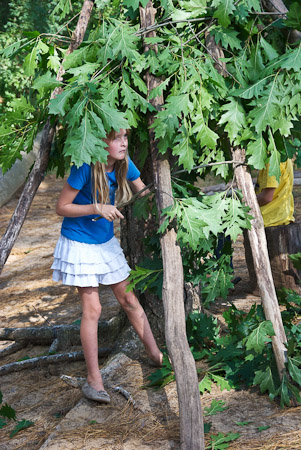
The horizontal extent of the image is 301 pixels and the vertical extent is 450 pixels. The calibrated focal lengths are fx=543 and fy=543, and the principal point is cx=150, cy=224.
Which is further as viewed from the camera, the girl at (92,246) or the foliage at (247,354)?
the girl at (92,246)

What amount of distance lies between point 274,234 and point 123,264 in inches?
69.3

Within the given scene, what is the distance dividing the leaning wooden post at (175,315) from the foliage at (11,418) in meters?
1.08

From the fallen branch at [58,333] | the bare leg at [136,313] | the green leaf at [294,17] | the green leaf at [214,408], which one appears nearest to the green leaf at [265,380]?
the green leaf at [214,408]

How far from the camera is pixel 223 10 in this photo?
8.82 feet

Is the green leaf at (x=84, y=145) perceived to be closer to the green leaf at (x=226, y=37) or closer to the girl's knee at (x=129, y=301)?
the green leaf at (x=226, y=37)

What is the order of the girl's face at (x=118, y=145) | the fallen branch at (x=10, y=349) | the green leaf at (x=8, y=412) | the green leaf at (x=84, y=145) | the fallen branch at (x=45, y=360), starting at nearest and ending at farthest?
the green leaf at (x=84, y=145) → the girl's face at (x=118, y=145) → the green leaf at (x=8, y=412) → the fallen branch at (x=45, y=360) → the fallen branch at (x=10, y=349)

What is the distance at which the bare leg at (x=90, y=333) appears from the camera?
3.15 meters

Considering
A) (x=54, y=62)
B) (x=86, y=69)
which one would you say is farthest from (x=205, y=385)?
(x=54, y=62)

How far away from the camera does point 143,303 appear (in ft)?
12.4

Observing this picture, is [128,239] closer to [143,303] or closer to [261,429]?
[143,303]

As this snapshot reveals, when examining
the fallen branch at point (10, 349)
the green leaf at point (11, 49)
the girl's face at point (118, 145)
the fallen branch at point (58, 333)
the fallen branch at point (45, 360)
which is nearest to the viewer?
the green leaf at point (11, 49)

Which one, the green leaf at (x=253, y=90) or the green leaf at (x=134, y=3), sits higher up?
the green leaf at (x=134, y=3)

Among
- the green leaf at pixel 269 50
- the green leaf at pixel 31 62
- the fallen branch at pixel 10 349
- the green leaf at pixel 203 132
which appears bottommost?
the fallen branch at pixel 10 349

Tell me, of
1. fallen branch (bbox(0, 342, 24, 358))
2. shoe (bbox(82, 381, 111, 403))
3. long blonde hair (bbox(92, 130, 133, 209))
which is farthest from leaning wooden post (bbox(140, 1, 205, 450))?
fallen branch (bbox(0, 342, 24, 358))
